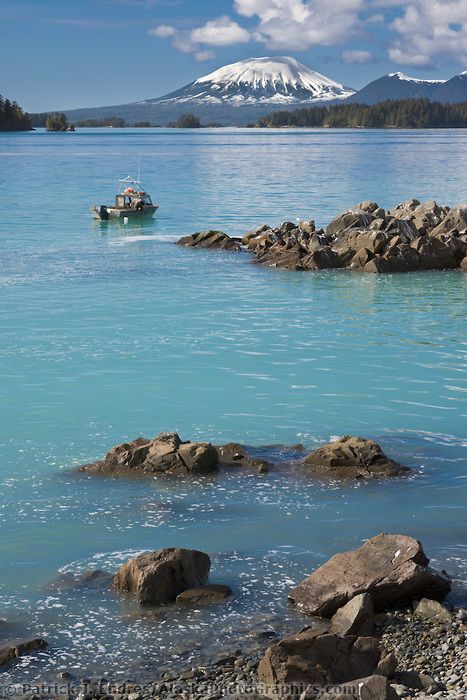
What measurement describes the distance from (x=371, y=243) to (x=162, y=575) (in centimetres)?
2782

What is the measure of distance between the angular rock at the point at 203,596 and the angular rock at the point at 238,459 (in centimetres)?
429

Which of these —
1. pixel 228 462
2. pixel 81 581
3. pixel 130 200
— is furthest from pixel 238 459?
pixel 130 200

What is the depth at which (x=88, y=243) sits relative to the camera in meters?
47.4

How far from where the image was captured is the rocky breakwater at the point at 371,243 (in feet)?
124

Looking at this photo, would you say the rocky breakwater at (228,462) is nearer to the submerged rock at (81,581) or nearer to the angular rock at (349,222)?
the submerged rock at (81,581)

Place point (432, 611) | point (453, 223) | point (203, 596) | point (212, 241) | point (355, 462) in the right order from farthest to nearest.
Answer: point (212, 241) → point (453, 223) → point (355, 462) → point (203, 596) → point (432, 611)

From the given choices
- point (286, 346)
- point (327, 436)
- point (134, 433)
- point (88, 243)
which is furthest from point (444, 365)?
point (88, 243)

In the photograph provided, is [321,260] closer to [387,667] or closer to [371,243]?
[371,243]

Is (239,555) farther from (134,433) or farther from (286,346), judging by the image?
(286,346)

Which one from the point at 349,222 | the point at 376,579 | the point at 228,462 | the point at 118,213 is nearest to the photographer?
→ the point at 376,579

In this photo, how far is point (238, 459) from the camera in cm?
1638

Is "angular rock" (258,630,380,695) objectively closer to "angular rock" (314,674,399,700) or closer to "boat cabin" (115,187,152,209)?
"angular rock" (314,674,399,700)

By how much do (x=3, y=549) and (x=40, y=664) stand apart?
11.0ft

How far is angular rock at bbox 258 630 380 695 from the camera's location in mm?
9008
